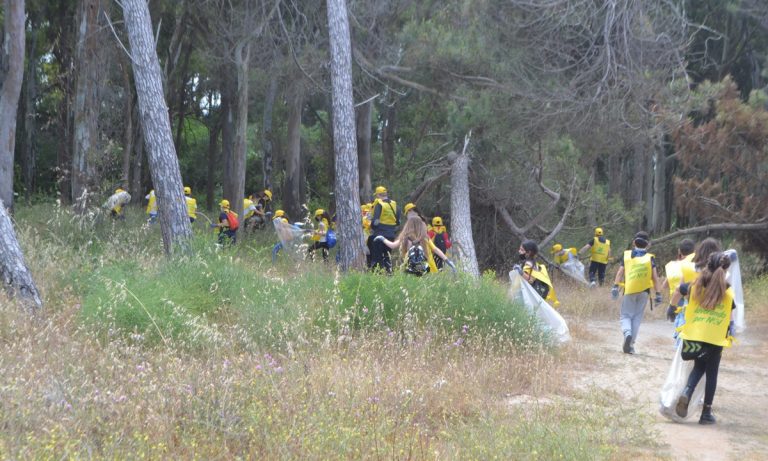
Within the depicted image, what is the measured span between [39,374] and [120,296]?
244cm

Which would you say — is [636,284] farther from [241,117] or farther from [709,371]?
[241,117]

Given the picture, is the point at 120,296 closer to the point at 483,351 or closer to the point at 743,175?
the point at 483,351

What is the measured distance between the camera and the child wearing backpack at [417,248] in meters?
11.0

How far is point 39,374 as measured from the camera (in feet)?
18.1

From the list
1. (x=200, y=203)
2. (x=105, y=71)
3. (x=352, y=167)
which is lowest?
(x=200, y=203)

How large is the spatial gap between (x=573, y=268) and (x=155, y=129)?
11125mm

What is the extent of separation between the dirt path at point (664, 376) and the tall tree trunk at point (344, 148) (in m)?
3.47

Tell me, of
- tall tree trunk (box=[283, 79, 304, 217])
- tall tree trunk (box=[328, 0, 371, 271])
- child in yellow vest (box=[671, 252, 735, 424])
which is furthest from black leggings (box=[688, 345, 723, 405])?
tall tree trunk (box=[283, 79, 304, 217])

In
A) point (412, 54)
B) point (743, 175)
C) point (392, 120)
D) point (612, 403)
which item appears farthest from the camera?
point (392, 120)

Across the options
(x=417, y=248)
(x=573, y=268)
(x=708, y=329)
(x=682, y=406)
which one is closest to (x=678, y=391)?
(x=682, y=406)

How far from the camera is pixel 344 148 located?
12.3 m

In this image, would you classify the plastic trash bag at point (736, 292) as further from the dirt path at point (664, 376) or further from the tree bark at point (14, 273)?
the tree bark at point (14, 273)

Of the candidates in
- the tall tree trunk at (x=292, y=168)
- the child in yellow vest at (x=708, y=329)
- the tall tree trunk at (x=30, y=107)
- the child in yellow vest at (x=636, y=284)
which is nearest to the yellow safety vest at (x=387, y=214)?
the child in yellow vest at (x=636, y=284)

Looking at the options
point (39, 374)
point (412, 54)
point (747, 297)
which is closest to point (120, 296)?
point (39, 374)
